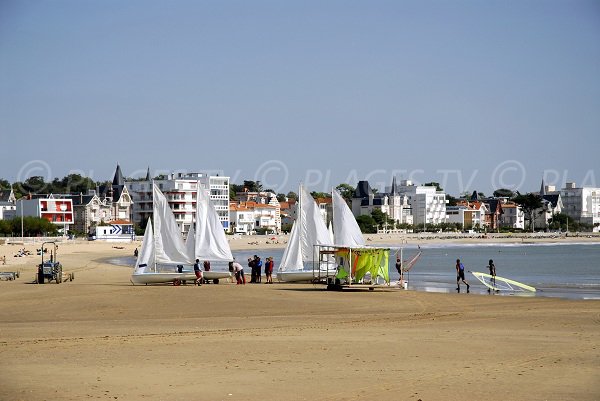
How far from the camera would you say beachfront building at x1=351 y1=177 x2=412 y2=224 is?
188425 millimetres

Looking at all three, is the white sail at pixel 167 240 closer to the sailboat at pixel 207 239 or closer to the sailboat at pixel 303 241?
the sailboat at pixel 207 239

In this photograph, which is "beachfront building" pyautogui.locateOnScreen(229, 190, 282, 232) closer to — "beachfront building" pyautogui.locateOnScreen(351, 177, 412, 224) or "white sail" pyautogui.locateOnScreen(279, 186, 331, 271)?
"beachfront building" pyautogui.locateOnScreen(351, 177, 412, 224)

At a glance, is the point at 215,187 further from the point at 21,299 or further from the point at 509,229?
the point at 21,299

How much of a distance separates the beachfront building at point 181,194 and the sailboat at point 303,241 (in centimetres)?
9338

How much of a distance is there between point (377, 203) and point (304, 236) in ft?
490

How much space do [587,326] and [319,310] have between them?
7829 millimetres

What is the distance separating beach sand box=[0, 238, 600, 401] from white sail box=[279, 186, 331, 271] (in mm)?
9705

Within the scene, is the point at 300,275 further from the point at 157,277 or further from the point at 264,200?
the point at 264,200

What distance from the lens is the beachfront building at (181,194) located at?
141 meters

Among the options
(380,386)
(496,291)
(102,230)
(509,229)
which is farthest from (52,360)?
(509,229)

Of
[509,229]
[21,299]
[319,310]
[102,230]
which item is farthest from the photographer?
[509,229]

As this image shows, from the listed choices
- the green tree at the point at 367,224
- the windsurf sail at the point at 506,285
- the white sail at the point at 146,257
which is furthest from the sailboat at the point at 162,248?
the green tree at the point at 367,224

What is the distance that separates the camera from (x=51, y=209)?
128m

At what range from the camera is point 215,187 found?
504 feet
